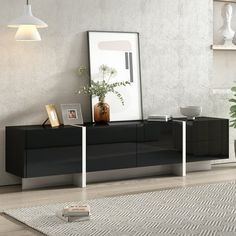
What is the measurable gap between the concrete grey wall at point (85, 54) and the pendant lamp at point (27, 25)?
12.6 inches

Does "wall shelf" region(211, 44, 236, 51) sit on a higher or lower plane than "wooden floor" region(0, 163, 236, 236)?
higher

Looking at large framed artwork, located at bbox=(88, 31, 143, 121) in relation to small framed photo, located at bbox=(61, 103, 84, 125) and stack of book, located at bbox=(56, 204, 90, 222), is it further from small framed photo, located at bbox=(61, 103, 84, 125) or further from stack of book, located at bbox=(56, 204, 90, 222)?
stack of book, located at bbox=(56, 204, 90, 222)

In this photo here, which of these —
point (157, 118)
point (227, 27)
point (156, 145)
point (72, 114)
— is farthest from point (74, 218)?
point (227, 27)

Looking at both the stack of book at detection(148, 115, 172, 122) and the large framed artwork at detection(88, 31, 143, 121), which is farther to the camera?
the stack of book at detection(148, 115, 172, 122)

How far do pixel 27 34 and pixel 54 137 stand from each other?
1057 mm

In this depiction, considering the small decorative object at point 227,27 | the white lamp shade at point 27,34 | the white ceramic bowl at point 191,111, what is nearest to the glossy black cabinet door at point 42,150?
the white lamp shade at point 27,34

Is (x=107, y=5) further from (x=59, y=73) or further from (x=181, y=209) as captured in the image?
(x=181, y=209)

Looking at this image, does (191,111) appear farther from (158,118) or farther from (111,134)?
(111,134)

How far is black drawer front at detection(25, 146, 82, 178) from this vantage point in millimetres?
6254

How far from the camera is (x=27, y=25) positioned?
6262mm

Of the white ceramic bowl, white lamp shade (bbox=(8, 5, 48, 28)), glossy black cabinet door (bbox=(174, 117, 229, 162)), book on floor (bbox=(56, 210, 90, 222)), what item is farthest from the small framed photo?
book on floor (bbox=(56, 210, 90, 222))

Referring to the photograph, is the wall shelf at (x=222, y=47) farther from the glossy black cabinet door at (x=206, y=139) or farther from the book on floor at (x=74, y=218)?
the book on floor at (x=74, y=218)

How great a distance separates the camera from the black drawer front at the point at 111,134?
661 centimetres

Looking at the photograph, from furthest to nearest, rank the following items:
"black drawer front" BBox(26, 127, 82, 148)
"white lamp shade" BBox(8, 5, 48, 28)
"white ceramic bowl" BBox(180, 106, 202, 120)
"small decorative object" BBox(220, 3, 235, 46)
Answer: "small decorative object" BBox(220, 3, 235, 46) → "white ceramic bowl" BBox(180, 106, 202, 120) → "black drawer front" BBox(26, 127, 82, 148) → "white lamp shade" BBox(8, 5, 48, 28)
